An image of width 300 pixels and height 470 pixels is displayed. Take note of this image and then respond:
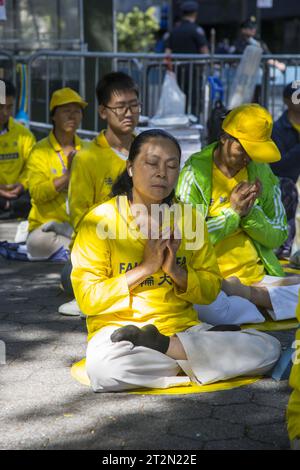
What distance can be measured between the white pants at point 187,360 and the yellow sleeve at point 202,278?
0.58 feet

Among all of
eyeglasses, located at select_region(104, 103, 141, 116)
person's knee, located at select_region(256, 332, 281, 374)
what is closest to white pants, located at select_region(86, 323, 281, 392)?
person's knee, located at select_region(256, 332, 281, 374)

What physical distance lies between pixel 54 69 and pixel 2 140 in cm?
A: 230

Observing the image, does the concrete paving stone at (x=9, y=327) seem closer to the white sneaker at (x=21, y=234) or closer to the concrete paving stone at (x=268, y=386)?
the concrete paving stone at (x=268, y=386)

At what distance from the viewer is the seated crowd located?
4535 millimetres

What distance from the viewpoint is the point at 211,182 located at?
580 cm

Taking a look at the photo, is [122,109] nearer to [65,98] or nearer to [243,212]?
[243,212]

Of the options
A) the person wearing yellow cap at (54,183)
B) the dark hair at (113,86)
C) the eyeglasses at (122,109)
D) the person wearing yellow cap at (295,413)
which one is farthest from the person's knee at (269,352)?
the person wearing yellow cap at (54,183)

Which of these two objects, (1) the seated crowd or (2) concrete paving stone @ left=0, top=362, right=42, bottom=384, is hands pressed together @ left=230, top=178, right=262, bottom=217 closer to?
(1) the seated crowd

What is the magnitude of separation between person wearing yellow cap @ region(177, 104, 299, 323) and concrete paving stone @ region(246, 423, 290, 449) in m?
1.48

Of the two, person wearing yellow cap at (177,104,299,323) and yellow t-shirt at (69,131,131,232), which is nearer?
person wearing yellow cap at (177,104,299,323)

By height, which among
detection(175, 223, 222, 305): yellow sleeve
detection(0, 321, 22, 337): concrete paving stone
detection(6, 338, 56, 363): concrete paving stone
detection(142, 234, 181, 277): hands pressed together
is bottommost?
detection(0, 321, 22, 337): concrete paving stone

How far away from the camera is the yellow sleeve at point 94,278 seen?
4504 mm

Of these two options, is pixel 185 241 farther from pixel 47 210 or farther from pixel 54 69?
pixel 54 69

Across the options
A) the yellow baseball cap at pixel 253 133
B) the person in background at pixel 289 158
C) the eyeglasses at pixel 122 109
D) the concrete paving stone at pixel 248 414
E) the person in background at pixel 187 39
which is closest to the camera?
the concrete paving stone at pixel 248 414
